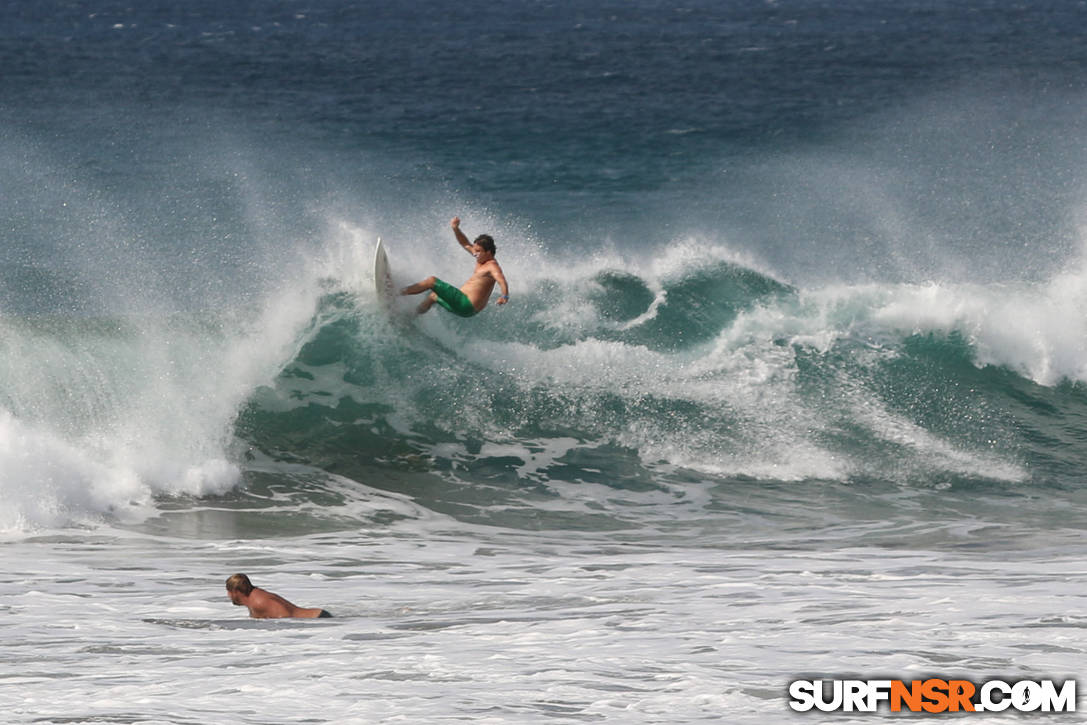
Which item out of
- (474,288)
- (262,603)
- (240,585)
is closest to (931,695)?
(262,603)

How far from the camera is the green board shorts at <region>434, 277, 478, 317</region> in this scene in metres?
13.9

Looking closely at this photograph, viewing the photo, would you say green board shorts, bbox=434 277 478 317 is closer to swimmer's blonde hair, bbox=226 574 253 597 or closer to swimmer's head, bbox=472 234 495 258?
swimmer's head, bbox=472 234 495 258

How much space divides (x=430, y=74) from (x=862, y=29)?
30.4 m

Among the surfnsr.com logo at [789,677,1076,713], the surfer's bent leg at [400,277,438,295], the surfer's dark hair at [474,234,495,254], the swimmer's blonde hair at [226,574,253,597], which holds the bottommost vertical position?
the surfnsr.com logo at [789,677,1076,713]

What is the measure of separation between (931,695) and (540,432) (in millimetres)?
7960

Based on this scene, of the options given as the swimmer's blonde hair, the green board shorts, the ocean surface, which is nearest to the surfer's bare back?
the swimmer's blonde hair

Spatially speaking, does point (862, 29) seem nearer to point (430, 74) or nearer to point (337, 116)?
point (430, 74)

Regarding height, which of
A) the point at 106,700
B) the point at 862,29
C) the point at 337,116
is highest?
the point at 862,29

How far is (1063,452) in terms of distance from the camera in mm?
14844

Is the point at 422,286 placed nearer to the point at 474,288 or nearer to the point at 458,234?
the point at 474,288

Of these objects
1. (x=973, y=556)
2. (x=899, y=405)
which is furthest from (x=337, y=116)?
(x=973, y=556)

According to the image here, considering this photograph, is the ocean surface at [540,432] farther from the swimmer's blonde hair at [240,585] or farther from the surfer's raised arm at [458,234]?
the surfer's raised arm at [458,234]

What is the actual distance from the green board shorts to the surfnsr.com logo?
6.92 metres

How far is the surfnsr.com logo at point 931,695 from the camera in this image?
7.41 metres
